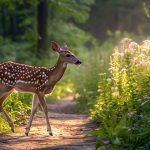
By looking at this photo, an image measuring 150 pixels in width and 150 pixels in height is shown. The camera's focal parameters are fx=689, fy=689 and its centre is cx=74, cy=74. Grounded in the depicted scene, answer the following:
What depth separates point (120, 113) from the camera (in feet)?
40.2

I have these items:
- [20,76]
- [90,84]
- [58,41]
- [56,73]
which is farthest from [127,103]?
[58,41]

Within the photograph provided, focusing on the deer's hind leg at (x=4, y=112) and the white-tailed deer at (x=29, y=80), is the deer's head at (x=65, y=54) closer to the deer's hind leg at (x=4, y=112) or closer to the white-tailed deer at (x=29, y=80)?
the white-tailed deer at (x=29, y=80)

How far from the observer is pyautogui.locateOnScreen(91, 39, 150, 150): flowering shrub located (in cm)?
1012

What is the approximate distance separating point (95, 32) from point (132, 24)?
4053 mm

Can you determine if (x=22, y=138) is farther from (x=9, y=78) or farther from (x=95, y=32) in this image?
(x=95, y=32)

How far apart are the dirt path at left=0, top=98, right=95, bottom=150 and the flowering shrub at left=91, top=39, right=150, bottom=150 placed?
0.37m

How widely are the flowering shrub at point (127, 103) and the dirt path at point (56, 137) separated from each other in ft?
1.22

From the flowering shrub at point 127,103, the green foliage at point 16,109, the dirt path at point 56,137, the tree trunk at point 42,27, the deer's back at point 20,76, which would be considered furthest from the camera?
the tree trunk at point 42,27

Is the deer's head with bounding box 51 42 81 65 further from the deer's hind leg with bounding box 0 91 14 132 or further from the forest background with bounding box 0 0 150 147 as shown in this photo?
the deer's hind leg with bounding box 0 91 14 132

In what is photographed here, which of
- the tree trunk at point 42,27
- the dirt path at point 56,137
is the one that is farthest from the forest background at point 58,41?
the dirt path at point 56,137

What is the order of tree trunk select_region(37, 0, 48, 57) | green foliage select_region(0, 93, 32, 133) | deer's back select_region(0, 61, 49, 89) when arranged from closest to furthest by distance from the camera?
deer's back select_region(0, 61, 49, 89)
green foliage select_region(0, 93, 32, 133)
tree trunk select_region(37, 0, 48, 57)

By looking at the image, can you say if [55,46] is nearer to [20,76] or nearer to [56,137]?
[20,76]

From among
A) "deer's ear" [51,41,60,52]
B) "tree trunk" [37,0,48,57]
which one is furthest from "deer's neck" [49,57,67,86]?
"tree trunk" [37,0,48,57]

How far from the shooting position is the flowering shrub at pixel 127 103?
10.1 metres
